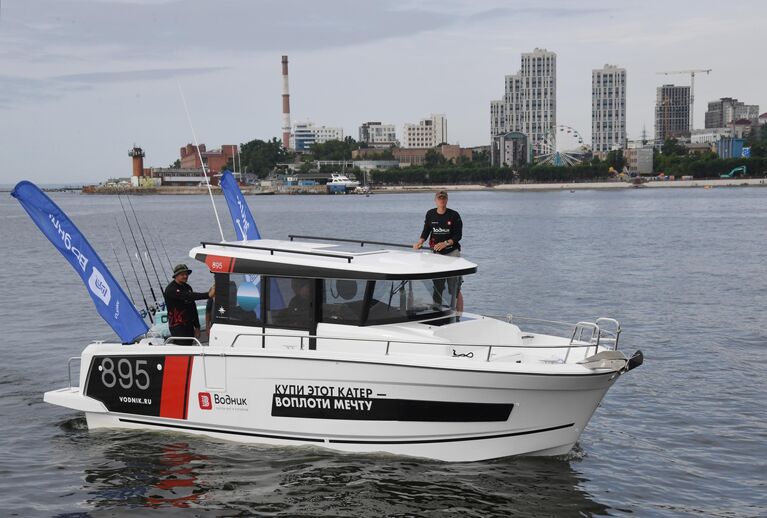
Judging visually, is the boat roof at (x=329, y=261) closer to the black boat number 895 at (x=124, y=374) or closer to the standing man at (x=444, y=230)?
the standing man at (x=444, y=230)

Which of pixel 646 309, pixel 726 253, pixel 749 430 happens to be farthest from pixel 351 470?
pixel 726 253

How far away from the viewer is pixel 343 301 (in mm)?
11031

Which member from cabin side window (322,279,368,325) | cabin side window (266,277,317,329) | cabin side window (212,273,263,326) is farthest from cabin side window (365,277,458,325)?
cabin side window (212,273,263,326)

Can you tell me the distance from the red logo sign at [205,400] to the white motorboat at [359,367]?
0.05 ft

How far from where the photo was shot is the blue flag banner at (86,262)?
12.5 metres

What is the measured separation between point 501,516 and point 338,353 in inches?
98.3

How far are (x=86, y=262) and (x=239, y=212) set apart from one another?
5.28 metres

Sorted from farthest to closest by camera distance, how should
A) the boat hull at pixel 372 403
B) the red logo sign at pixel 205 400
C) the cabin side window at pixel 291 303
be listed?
the red logo sign at pixel 205 400
the cabin side window at pixel 291 303
the boat hull at pixel 372 403

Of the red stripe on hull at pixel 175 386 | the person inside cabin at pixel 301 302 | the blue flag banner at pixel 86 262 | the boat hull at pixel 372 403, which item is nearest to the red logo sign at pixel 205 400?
the boat hull at pixel 372 403

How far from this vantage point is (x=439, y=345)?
10570 millimetres

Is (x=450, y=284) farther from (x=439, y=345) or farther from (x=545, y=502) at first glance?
(x=545, y=502)

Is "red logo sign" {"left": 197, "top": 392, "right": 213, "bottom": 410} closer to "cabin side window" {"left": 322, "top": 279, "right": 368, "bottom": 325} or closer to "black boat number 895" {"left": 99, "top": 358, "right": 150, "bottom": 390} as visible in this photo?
"black boat number 895" {"left": 99, "top": 358, "right": 150, "bottom": 390}

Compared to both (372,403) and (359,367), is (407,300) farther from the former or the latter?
(372,403)

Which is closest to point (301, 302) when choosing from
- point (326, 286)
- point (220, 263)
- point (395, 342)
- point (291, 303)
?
point (291, 303)
